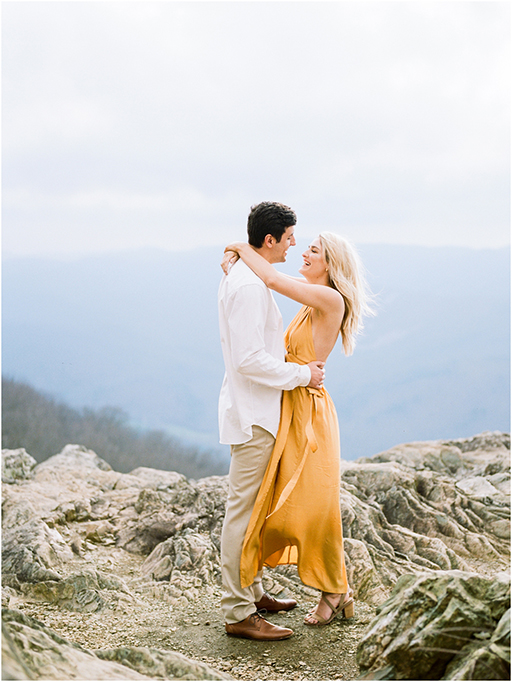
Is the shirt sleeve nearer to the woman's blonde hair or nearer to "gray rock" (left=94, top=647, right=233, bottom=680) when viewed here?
the woman's blonde hair

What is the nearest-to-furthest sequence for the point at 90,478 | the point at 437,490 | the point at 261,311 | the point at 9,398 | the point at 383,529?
the point at 261,311
the point at 383,529
the point at 437,490
the point at 90,478
the point at 9,398

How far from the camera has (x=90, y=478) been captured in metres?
6.89

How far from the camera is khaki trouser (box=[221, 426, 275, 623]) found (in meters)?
3.19

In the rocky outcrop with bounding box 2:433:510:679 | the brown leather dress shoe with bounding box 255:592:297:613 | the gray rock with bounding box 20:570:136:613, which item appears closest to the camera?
the brown leather dress shoe with bounding box 255:592:297:613

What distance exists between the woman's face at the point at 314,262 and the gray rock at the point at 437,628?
163 cm

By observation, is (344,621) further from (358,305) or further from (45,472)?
(45,472)

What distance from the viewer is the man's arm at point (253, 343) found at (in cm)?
309

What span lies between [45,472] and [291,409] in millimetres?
4585

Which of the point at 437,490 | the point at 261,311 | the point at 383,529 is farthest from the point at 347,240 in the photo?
the point at 437,490

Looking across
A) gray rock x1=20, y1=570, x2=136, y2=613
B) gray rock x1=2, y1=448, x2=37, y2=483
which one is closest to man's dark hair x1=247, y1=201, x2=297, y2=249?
gray rock x1=20, y1=570, x2=136, y2=613

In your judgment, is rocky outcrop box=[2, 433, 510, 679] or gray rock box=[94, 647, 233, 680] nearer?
gray rock box=[94, 647, 233, 680]

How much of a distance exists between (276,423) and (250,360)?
401 millimetres

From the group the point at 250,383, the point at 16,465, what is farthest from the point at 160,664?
the point at 16,465

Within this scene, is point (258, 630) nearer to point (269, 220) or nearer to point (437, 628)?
point (437, 628)
